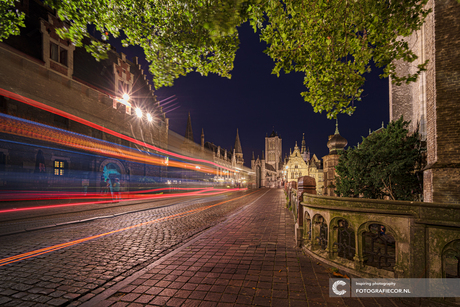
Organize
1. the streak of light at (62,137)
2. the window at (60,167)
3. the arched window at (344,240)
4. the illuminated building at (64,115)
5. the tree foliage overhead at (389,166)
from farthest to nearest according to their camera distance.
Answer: the window at (60,167) → the illuminated building at (64,115) → the streak of light at (62,137) → the tree foliage overhead at (389,166) → the arched window at (344,240)

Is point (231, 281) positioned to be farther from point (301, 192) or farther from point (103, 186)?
point (103, 186)

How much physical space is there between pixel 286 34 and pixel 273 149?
10287 centimetres

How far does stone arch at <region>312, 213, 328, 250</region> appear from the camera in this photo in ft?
13.1

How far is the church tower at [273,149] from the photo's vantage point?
10362 cm

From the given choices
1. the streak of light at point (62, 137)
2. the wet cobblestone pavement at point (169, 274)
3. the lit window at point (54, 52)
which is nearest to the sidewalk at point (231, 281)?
the wet cobblestone pavement at point (169, 274)

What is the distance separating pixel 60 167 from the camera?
47.0 ft

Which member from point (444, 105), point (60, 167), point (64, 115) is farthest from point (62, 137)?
point (444, 105)

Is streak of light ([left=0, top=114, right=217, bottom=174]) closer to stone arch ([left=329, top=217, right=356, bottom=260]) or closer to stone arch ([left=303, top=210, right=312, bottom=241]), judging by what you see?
stone arch ([left=303, top=210, right=312, bottom=241])

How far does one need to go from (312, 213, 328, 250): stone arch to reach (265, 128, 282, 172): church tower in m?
101

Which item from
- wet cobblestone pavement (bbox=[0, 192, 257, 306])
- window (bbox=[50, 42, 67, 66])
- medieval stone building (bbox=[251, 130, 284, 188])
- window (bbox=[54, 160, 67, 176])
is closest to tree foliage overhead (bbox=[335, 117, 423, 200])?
wet cobblestone pavement (bbox=[0, 192, 257, 306])

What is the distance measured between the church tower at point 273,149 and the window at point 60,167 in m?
94.6

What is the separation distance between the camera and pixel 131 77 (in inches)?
947

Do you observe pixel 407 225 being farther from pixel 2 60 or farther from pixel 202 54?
pixel 2 60

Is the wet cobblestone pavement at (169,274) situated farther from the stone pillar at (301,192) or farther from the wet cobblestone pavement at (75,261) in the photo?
the stone pillar at (301,192)
